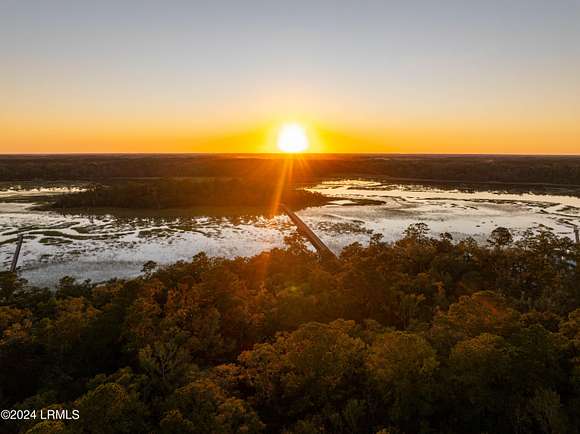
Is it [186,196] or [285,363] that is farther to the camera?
[186,196]

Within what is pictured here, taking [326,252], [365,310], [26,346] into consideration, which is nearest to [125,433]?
[26,346]

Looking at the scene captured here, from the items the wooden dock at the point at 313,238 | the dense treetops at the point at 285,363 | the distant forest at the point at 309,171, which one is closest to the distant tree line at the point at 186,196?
the wooden dock at the point at 313,238

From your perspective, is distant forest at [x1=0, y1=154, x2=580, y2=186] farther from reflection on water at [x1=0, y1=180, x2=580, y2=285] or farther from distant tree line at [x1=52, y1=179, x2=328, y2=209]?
reflection on water at [x1=0, y1=180, x2=580, y2=285]

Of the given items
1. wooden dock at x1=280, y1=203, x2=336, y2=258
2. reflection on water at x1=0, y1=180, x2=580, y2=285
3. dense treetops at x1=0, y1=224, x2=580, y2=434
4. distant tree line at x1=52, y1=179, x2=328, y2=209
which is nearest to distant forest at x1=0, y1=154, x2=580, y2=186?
distant tree line at x1=52, y1=179, x2=328, y2=209

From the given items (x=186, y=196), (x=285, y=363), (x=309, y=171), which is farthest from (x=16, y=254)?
(x=309, y=171)

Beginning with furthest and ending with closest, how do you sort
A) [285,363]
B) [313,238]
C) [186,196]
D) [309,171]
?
[309,171]
[186,196]
[313,238]
[285,363]

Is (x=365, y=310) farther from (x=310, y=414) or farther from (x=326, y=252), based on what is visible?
(x=326, y=252)

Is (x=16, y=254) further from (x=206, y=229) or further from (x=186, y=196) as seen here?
(x=186, y=196)
